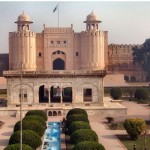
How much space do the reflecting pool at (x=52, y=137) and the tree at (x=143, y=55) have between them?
33.0 meters

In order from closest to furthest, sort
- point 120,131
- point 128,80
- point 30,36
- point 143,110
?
point 120,131
point 143,110
point 30,36
point 128,80

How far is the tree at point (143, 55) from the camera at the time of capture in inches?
2185

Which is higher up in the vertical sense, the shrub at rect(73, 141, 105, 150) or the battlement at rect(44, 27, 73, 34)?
the battlement at rect(44, 27, 73, 34)

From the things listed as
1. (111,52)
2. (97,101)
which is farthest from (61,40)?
(97,101)

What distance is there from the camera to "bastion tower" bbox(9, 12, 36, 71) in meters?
47.4

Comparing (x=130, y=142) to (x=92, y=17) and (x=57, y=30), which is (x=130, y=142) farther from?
(x=92, y=17)

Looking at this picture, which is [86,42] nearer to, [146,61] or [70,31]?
[70,31]

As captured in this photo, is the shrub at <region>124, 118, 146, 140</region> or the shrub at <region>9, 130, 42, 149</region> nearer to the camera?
the shrub at <region>9, 130, 42, 149</region>

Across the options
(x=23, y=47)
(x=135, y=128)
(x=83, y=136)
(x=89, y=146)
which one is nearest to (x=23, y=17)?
(x=23, y=47)

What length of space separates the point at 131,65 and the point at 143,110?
26214 mm

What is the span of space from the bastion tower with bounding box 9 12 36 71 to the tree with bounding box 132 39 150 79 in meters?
14.6

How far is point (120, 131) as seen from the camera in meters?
21.9

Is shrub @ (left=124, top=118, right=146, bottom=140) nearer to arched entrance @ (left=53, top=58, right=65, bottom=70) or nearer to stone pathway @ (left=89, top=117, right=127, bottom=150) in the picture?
stone pathway @ (left=89, top=117, right=127, bottom=150)

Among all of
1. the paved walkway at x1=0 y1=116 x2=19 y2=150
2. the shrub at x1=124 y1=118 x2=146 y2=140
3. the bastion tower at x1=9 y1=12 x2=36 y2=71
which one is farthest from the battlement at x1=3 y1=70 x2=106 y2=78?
the bastion tower at x1=9 y1=12 x2=36 y2=71
